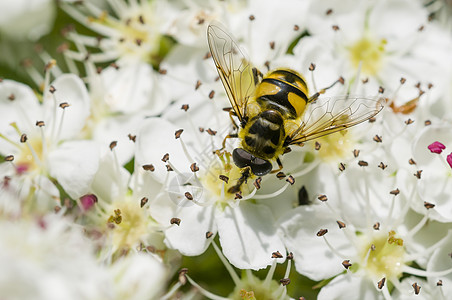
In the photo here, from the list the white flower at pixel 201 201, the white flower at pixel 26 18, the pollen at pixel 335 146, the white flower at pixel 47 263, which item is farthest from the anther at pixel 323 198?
the white flower at pixel 26 18

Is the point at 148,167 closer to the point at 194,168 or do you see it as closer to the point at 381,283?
the point at 194,168

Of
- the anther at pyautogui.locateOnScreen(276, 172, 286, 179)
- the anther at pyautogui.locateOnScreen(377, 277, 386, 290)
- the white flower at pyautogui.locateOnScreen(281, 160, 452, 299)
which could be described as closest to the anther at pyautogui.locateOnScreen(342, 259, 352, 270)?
the white flower at pyautogui.locateOnScreen(281, 160, 452, 299)

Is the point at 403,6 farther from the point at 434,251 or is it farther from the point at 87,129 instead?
the point at 87,129

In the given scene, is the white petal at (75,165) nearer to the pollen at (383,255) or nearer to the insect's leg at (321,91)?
the insect's leg at (321,91)

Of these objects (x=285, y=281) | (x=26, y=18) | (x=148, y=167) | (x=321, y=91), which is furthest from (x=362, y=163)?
(x=26, y=18)

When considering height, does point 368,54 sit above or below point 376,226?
above

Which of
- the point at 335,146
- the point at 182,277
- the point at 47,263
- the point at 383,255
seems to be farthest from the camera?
the point at 335,146

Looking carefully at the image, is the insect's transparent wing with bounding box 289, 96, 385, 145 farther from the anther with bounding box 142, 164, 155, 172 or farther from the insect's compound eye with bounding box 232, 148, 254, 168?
the anther with bounding box 142, 164, 155, 172
